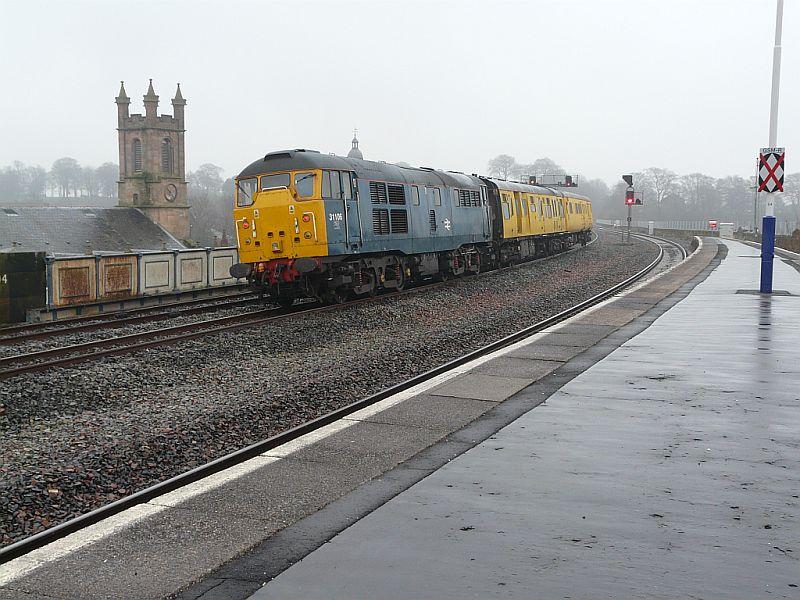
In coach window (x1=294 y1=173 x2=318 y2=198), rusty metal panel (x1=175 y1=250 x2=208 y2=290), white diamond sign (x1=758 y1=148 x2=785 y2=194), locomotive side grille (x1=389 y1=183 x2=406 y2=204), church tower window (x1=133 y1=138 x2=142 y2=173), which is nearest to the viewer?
coach window (x1=294 y1=173 x2=318 y2=198)

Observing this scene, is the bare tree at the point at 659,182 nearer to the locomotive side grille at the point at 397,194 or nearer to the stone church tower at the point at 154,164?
the stone church tower at the point at 154,164

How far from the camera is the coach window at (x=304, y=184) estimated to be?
1788 cm

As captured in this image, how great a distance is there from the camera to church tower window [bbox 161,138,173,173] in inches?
4021

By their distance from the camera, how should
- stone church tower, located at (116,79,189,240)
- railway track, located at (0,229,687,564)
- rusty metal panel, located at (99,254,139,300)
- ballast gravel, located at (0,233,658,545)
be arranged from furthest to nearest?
stone church tower, located at (116,79,189,240) < rusty metal panel, located at (99,254,139,300) < ballast gravel, located at (0,233,658,545) < railway track, located at (0,229,687,564)

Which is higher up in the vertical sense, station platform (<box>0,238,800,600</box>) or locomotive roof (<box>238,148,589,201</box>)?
locomotive roof (<box>238,148,589,201</box>)

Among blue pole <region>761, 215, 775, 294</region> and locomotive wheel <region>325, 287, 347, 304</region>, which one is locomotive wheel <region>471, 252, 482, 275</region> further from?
blue pole <region>761, 215, 775, 294</region>

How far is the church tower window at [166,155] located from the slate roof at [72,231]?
1637cm

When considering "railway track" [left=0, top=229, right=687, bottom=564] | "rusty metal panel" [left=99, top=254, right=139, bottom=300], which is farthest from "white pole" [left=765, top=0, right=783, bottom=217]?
"rusty metal panel" [left=99, top=254, right=139, bottom=300]

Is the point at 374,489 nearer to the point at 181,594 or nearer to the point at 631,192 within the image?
the point at 181,594

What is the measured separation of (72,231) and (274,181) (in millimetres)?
66492

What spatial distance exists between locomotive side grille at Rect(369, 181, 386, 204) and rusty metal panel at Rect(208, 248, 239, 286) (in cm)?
598

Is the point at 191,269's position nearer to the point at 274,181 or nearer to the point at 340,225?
the point at 274,181

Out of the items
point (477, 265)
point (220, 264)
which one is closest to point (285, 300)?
point (220, 264)

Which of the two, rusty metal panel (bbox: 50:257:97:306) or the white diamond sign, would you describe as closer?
rusty metal panel (bbox: 50:257:97:306)
